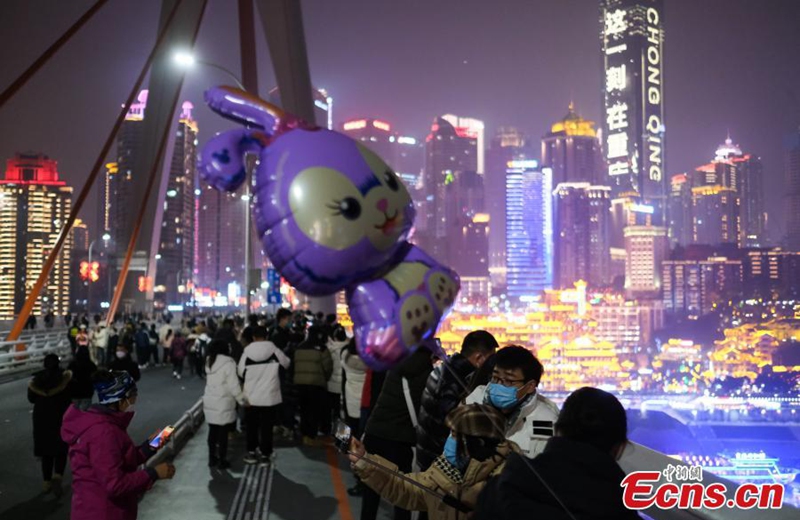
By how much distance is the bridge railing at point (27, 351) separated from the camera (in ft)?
59.8

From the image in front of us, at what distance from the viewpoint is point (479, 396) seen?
3932mm

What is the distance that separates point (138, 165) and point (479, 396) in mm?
35041

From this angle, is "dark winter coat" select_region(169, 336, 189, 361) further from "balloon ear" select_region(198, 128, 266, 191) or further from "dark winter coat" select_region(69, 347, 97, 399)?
"balloon ear" select_region(198, 128, 266, 191)

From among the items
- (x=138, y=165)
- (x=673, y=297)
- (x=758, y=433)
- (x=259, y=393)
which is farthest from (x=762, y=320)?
(x=259, y=393)

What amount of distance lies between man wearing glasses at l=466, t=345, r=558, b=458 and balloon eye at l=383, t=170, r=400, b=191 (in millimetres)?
1131

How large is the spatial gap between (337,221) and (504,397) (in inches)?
46.6

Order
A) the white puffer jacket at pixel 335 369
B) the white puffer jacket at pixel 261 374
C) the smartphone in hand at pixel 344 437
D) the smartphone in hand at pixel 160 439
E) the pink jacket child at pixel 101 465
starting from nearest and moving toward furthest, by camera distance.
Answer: the smartphone in hand at pixel 344 437 < the pink jacket child at pixel 101 465 < the smartphone in hand at pixel 160 439 < the white puffer jacket at pixel 261 374 < the white puffer jacket at pixel 335 369

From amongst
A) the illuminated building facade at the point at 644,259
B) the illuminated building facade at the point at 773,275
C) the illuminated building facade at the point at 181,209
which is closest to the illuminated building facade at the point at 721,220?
the illuminated building facade at the point at 644,259

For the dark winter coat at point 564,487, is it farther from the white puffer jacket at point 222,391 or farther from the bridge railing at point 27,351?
the bridge railing at point 27,351

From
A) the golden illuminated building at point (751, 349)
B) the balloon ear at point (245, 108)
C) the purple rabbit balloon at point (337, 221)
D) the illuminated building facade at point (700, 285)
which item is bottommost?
the golden illuminated building at point (751, 349)

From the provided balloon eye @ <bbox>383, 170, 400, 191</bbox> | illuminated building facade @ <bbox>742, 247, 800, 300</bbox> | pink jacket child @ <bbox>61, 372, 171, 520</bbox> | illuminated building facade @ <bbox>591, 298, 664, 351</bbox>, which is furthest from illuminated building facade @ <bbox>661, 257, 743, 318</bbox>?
pink jacket child @ <bbox>61, 372, 171, 520</bbox>

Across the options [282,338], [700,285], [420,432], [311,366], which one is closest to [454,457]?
[420,432]

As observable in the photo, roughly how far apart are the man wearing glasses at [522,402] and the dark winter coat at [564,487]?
4.47 feet

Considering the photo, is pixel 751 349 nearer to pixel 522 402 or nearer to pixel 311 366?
pixel 311 366
